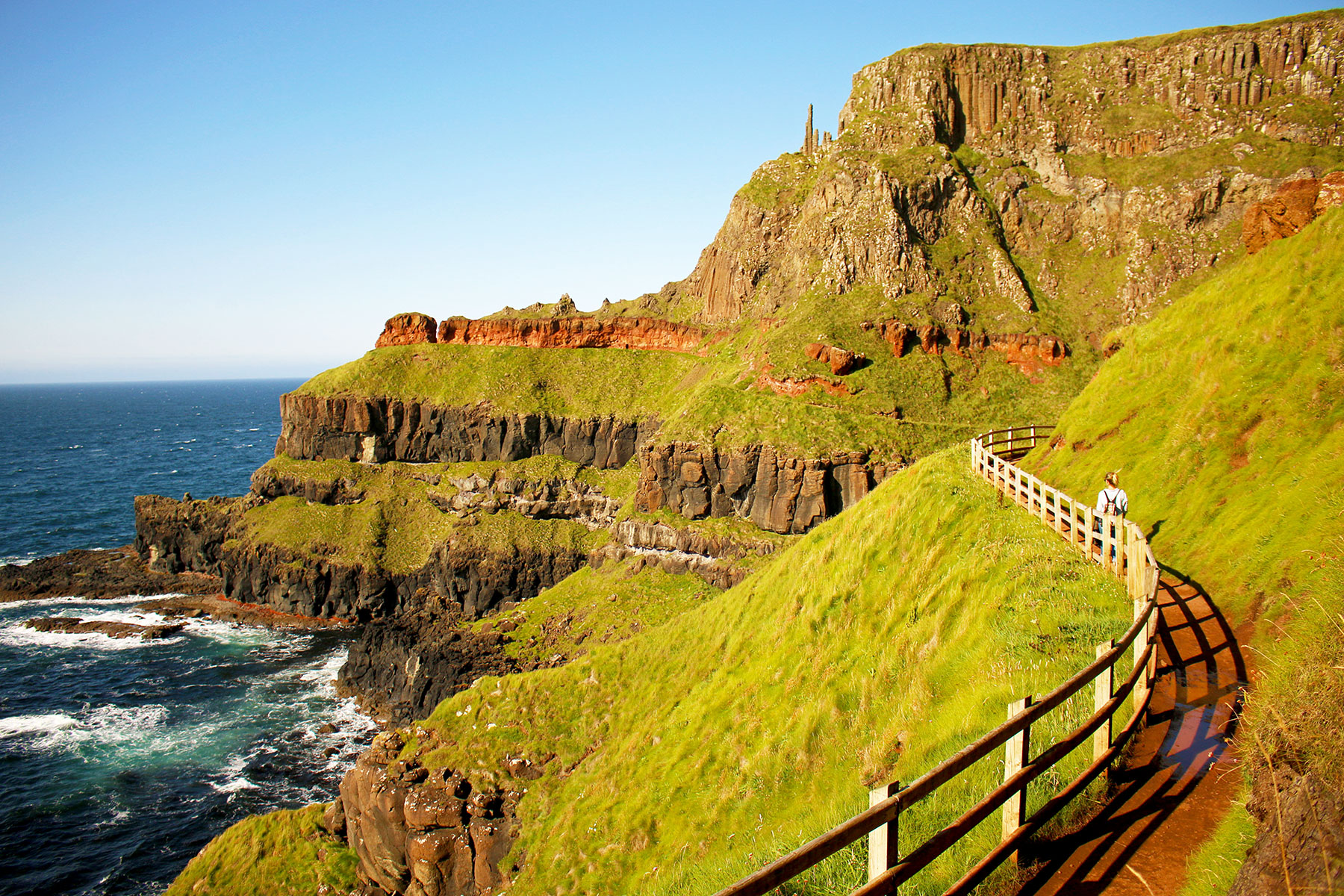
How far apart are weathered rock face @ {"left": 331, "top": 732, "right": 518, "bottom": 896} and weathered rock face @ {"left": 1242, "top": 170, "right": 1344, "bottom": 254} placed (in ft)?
105

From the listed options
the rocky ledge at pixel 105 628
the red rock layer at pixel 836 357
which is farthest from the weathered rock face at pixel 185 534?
the red rock layer at pixel 836 357

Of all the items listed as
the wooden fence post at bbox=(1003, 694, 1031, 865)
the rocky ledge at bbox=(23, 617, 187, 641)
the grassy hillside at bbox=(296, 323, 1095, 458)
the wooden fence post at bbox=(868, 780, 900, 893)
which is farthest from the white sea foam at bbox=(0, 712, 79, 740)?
the wooden fence post at bbox=(1003, 694, 1031, 865)

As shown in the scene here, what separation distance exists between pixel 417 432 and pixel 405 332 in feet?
54.4

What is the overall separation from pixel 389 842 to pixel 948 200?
70.8 meters

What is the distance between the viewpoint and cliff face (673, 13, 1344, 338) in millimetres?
63719

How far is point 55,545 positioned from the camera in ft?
254

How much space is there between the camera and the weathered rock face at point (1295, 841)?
4582 millimetres

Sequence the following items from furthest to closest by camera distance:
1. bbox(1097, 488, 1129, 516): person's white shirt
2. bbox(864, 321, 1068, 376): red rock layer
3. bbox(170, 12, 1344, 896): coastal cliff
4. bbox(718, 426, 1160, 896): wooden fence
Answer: bbox(864, 321, 1068, 376): red rock layer < bbox(170, 12, 1344, 896): coastal cliff < bbox(1097, 488, 1129, 516): person's white shirt < bbox(718, 426, 1160, 896): wooden fence

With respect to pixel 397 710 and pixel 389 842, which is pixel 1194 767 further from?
pixel 397 710

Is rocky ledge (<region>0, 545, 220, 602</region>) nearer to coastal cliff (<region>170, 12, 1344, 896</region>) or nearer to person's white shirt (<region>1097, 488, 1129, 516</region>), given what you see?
coastal cliff (<region>170, 12, 1344, 896</region>)

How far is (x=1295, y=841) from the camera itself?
491 centimetres

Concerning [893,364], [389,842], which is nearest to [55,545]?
[389,842]

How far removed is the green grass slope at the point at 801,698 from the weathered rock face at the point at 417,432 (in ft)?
137

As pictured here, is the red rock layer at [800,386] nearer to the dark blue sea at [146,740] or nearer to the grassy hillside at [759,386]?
the grassy hillside at [759,386]
